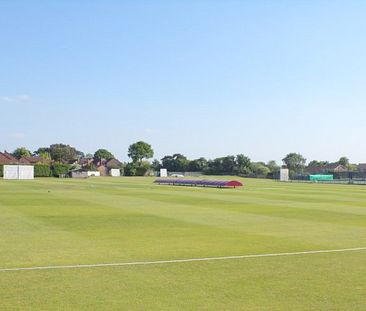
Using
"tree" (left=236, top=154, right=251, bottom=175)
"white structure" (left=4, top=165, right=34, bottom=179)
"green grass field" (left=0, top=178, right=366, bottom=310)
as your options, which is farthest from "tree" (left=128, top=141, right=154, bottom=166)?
"green grass field" (left=0, top=178, right=366, bottom=310)

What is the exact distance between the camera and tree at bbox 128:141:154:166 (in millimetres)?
189375

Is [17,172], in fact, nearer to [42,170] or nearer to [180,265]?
[42,170]

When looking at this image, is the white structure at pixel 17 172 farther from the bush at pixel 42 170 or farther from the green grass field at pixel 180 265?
the green grass field at pixel 180 265

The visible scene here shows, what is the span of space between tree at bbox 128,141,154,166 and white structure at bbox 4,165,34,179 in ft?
316

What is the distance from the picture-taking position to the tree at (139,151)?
189375mm

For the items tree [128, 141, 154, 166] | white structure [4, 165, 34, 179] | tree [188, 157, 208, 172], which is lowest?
white structure [4, 165, 34, 179]

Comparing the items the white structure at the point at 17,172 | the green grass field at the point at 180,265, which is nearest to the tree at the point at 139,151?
the white structure at the point at 17,172

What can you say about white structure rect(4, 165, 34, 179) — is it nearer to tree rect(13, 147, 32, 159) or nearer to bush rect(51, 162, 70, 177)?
bush rect(51, 162, 70, 177)

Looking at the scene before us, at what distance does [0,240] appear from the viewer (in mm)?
15562

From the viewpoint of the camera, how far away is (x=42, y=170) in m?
113

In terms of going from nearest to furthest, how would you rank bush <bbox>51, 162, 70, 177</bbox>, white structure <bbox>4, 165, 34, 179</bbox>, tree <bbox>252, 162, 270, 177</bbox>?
white structure <bbox>4, 165, 34, 179</bbox> < bush <bbox>51, 162, 70, 177</bbox> < tree <bbox>252, 162, 270, 177</bbox>

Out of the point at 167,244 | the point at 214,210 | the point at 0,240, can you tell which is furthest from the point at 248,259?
the point at 214,210

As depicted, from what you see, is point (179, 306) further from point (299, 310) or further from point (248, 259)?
point (248, 259)

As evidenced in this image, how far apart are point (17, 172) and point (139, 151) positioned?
99.4 metres
